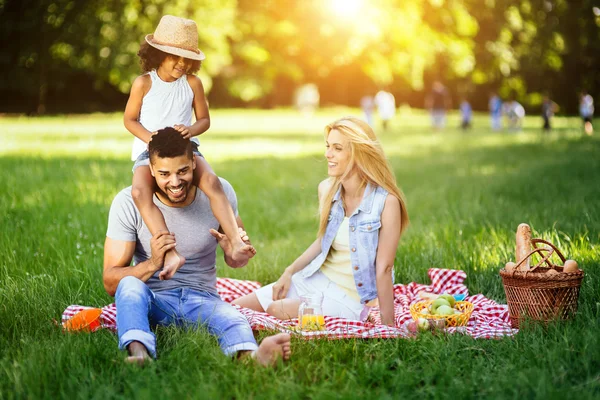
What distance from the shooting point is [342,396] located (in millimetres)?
3773

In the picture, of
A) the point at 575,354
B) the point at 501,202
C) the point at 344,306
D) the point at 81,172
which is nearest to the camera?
the point at 575,354

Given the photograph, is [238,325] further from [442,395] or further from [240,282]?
[240,282]

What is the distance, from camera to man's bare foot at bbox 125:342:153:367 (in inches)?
162

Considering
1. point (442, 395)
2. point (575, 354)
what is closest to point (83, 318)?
point (442, 395)

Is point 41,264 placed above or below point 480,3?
below

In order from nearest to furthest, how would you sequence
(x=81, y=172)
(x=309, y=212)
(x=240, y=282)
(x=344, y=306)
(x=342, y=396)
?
(x=342, y=396) < (x=344, y=306) < (x=240, y=282) < (x=309, y=212) < (x=81, y=172)

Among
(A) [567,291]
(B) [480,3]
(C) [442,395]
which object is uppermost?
(B) [480,3]

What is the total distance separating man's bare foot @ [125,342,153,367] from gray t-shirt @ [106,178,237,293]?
0.91 m

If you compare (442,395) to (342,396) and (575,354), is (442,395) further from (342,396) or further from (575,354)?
(575,354)

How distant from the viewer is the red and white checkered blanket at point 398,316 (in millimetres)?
4860

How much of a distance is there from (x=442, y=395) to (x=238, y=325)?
138 cm

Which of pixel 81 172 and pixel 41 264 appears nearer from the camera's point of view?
pixel 41 264

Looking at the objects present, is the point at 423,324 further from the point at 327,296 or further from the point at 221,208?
the point at 221,208

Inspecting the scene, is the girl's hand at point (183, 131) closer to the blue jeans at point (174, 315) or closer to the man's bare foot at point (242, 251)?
the man's bare foot at point (242, 251)
